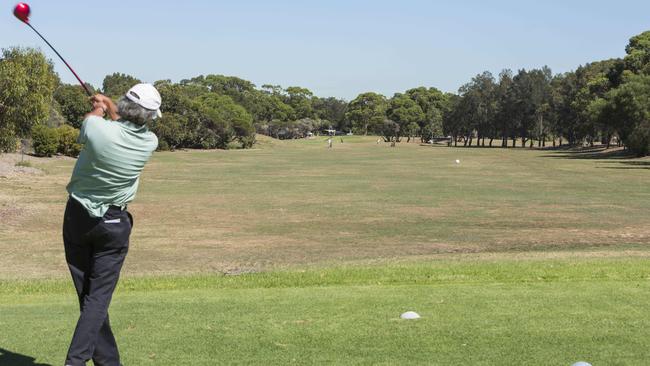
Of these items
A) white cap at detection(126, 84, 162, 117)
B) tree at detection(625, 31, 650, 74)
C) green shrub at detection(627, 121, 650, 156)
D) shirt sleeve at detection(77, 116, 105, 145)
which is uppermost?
tree at detection(625, 31, 650, 74)

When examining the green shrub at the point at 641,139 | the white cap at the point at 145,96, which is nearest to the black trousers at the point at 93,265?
the white cap at the point at 145,96

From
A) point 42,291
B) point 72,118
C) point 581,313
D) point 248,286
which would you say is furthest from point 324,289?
point 72,118

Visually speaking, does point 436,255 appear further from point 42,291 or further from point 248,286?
point 42,291

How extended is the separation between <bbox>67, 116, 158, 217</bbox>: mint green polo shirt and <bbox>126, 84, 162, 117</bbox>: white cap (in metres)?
0.20

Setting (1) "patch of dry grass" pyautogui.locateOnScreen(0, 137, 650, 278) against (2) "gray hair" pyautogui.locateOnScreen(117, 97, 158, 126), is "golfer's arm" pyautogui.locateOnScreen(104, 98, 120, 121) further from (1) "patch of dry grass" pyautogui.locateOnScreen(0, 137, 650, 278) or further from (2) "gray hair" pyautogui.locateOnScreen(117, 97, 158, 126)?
(1) "patch of dry grass" pyautogui.locateOnScreen(0, 137, 650, 278)

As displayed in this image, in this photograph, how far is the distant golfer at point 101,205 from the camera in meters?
5.25

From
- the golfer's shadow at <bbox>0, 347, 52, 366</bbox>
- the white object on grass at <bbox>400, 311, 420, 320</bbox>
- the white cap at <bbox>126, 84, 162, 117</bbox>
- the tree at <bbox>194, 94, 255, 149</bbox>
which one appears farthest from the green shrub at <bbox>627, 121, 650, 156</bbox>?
the golfer's shadow at <bbox>0, 347, 52, 366</bbox>

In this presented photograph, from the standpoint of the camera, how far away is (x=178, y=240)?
2227cm

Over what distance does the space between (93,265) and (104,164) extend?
2.42 feet

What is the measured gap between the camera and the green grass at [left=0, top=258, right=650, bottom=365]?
607cm

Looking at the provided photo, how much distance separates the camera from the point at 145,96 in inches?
211

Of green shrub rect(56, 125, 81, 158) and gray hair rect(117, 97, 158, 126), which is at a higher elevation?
gray hair rect(117, 97, 158, 126)

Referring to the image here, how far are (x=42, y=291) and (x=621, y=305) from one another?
8.00 m

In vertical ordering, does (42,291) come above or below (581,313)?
below
